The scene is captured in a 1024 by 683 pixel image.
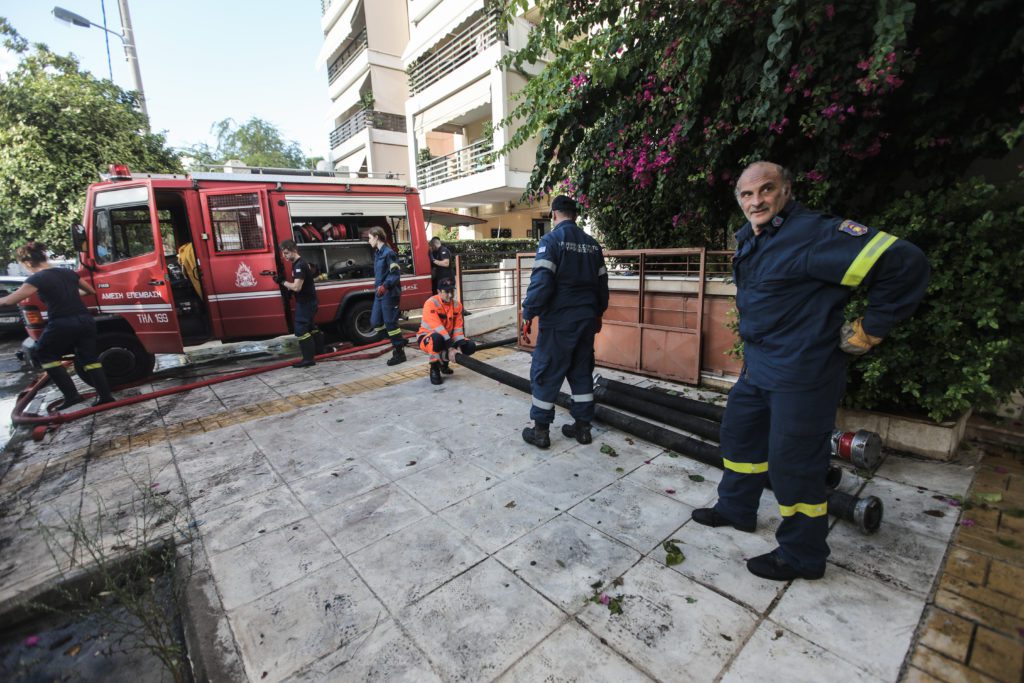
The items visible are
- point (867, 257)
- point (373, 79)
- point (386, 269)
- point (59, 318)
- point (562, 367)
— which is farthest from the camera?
point (373, 79)

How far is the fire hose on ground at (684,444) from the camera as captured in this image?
2318 millimetres

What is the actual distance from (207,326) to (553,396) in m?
5.75

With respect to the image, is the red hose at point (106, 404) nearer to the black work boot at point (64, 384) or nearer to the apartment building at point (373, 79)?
the black work boot at point (64, 384)

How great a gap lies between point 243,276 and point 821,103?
22.4 feet

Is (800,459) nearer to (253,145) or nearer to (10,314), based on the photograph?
(10,314)

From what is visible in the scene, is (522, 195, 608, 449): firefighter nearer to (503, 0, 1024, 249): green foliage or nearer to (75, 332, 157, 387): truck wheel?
(503, 0, 1024, 249): green foliage

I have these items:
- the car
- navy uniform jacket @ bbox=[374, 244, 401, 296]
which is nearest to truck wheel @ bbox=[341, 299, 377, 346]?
navy uniform jacket @ bbox=[374, 244, 401, 296]

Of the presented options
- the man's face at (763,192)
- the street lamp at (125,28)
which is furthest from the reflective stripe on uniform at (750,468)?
the street lamp at (125,28)

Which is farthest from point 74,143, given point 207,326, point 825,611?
point 825,611

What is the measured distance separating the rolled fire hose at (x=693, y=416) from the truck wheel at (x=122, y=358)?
5.97 meters

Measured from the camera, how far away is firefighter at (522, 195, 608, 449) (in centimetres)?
333

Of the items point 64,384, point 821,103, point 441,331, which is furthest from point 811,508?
point 64,384

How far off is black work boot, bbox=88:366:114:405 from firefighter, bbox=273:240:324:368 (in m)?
1.98

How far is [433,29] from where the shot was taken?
16.1 meters
